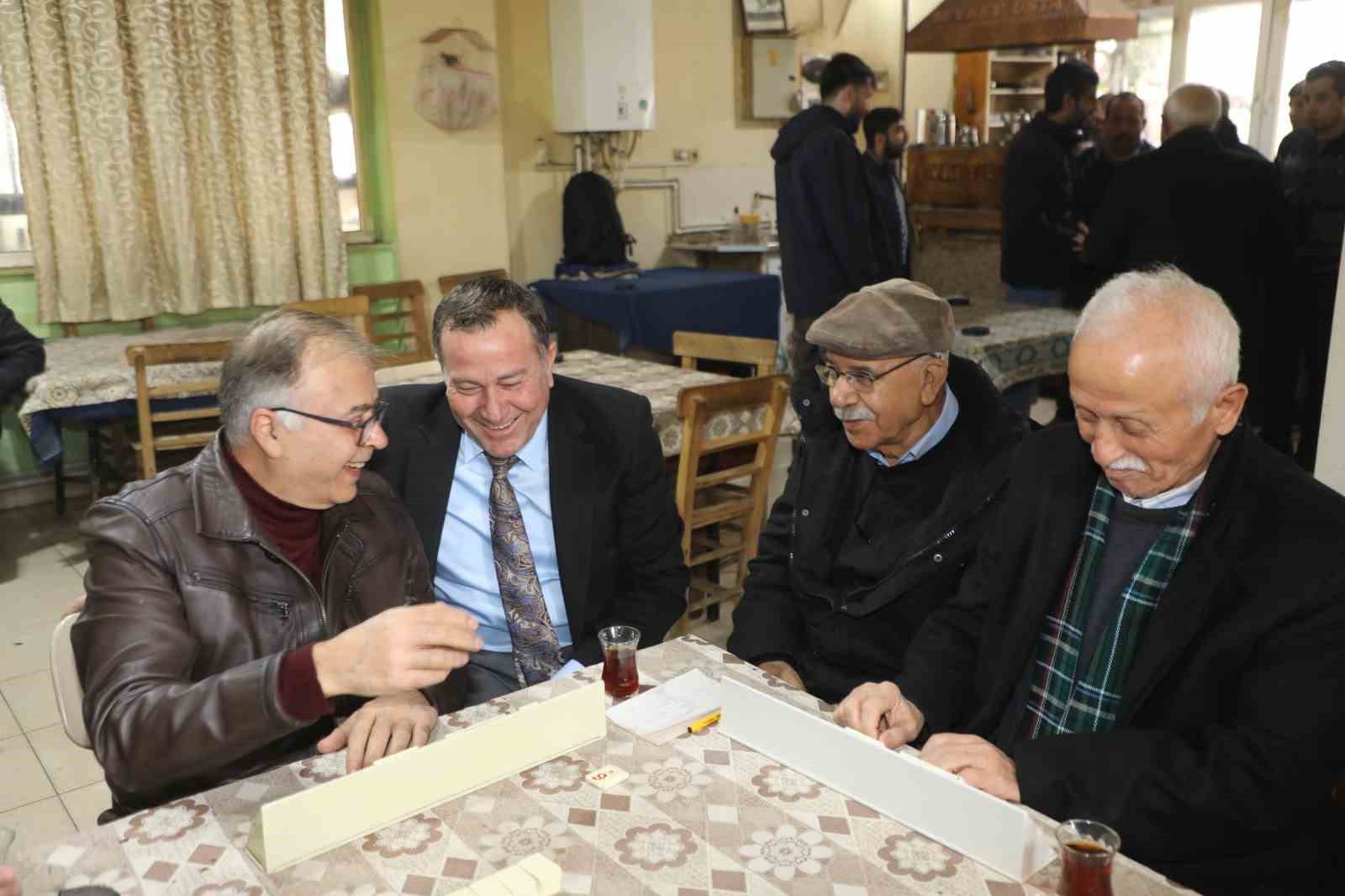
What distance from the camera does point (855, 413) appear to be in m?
2.14

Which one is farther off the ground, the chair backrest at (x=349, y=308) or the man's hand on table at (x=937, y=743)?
the chair backrest at (x=349, y=308)

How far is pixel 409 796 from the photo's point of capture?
4.39 ft

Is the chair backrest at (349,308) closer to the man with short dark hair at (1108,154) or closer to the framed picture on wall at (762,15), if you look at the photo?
the man with short dark hair at (1108,154)

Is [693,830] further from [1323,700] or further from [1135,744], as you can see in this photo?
[1323,700]

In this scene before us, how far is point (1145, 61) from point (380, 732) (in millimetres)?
9095

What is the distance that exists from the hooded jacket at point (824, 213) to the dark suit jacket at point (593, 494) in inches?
102

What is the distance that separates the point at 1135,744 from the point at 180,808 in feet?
4.05

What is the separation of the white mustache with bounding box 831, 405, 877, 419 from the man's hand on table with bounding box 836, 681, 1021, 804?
635 mm

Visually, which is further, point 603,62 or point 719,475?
point 603,62

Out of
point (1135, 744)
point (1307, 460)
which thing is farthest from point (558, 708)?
point (1307, 460)

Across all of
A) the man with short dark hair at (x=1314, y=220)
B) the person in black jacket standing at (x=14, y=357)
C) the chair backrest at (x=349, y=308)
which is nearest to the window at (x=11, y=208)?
the person in black jacket standing at (x=14, y=357)

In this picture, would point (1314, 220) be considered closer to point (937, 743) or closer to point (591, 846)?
point (937, 743)

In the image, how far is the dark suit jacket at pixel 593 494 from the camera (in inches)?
87.3

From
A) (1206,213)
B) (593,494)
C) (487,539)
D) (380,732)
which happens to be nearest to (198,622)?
(380,732)
